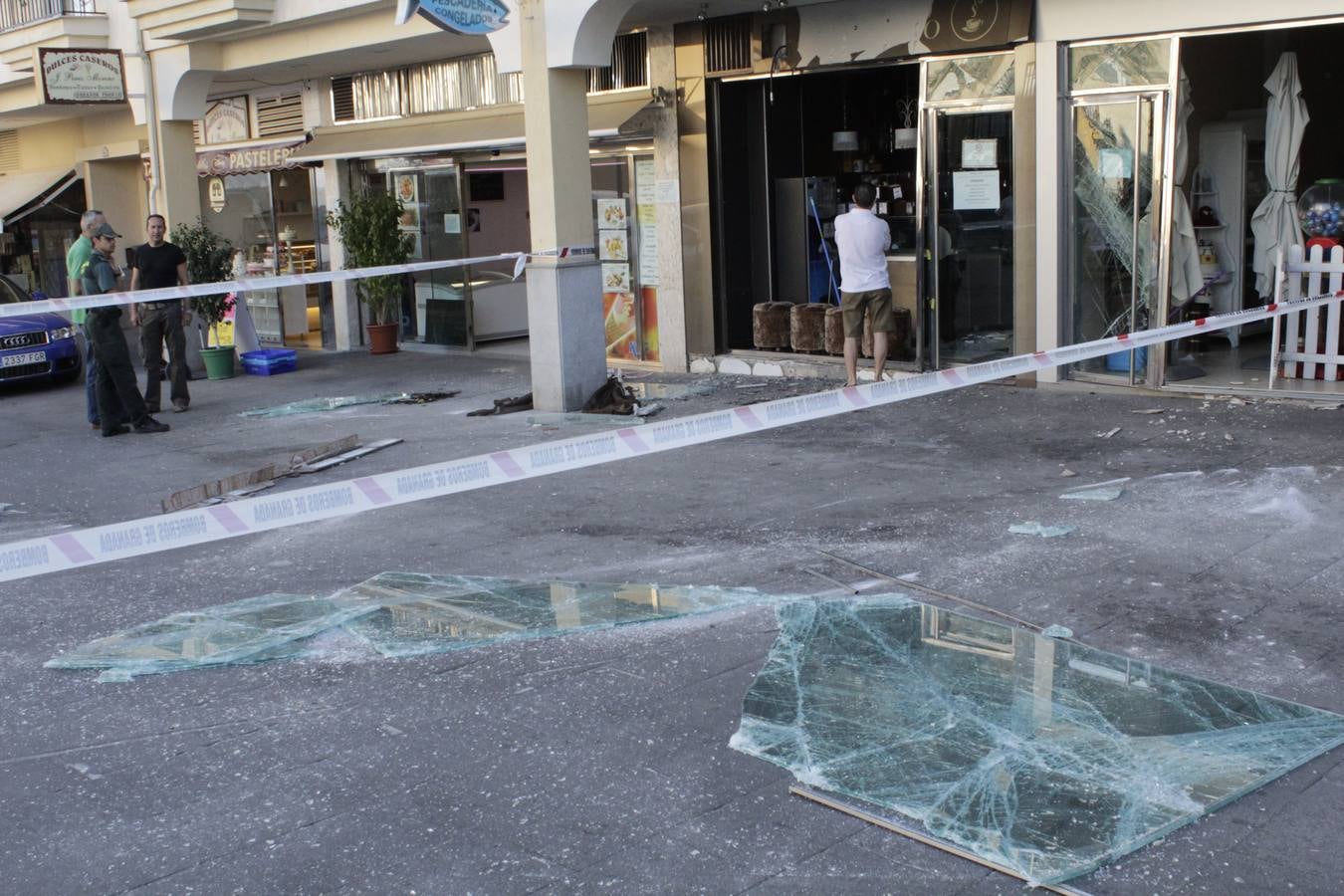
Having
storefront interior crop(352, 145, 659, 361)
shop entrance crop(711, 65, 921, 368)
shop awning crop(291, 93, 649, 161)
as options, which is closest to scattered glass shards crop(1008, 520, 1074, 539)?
shop entrance crop(711, 65, 921, 368)

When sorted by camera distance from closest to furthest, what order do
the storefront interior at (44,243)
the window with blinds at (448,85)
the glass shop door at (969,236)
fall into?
the glass shop door at (969,236) → the window with blinds at (448,85) → the storefront interior at (44,243)

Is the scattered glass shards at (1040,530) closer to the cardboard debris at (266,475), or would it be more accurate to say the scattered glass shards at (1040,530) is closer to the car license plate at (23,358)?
the cardboard debris at (266,475)

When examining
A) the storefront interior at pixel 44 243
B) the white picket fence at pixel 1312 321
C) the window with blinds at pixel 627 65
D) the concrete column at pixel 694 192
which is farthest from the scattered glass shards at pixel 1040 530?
the storefront interior at pixel 44 243

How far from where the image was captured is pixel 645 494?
8758 mm

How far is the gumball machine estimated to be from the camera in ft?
38.5

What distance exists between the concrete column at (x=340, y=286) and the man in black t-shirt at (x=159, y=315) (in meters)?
5.06

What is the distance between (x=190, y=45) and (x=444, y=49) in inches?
133

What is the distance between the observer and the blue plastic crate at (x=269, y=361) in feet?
53.8

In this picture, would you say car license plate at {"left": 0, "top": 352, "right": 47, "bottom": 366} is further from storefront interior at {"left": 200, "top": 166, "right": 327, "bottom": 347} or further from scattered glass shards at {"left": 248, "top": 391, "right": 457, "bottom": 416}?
storefront interior at {"left": 200, "top": 166, "right": 327, "bottom": 347}

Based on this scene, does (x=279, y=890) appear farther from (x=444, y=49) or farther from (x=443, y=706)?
(x=444, y=49)

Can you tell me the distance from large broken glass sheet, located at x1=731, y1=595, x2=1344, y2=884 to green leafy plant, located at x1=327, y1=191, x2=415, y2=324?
12738mm

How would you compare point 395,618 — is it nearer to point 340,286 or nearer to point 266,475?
point 266,475

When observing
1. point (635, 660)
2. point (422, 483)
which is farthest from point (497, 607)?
point (635, 660)

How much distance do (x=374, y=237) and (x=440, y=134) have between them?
1734mm
